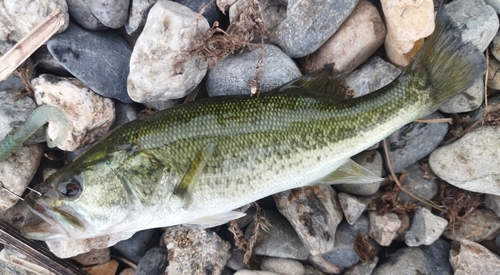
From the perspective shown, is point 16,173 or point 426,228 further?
point 426,228

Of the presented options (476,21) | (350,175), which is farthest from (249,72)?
(476,21)

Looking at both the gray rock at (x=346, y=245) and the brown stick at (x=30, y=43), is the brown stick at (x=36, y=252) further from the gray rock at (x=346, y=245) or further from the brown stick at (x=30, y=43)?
the gray rock at (x=346, y=245)

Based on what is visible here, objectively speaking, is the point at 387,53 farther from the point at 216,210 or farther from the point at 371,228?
the point at 216,210

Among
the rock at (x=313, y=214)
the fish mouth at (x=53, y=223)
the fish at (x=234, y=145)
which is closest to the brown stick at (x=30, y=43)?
the fish at (x=234, y=145)

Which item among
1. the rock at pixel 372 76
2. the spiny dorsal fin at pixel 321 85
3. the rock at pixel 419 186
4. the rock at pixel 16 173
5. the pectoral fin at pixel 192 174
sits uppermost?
the spiny dorsal fin at pixel 321 85

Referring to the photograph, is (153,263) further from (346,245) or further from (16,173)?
(346,245)

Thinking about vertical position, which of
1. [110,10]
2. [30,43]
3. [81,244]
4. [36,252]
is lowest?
[36,252]

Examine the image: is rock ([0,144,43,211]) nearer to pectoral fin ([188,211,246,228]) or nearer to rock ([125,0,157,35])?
rock ([125,0,157,35])

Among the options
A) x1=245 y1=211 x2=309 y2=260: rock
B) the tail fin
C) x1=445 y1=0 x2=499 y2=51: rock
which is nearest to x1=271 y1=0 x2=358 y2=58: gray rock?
the tail fin

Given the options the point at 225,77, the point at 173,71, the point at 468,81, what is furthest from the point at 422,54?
the point at 173,71
